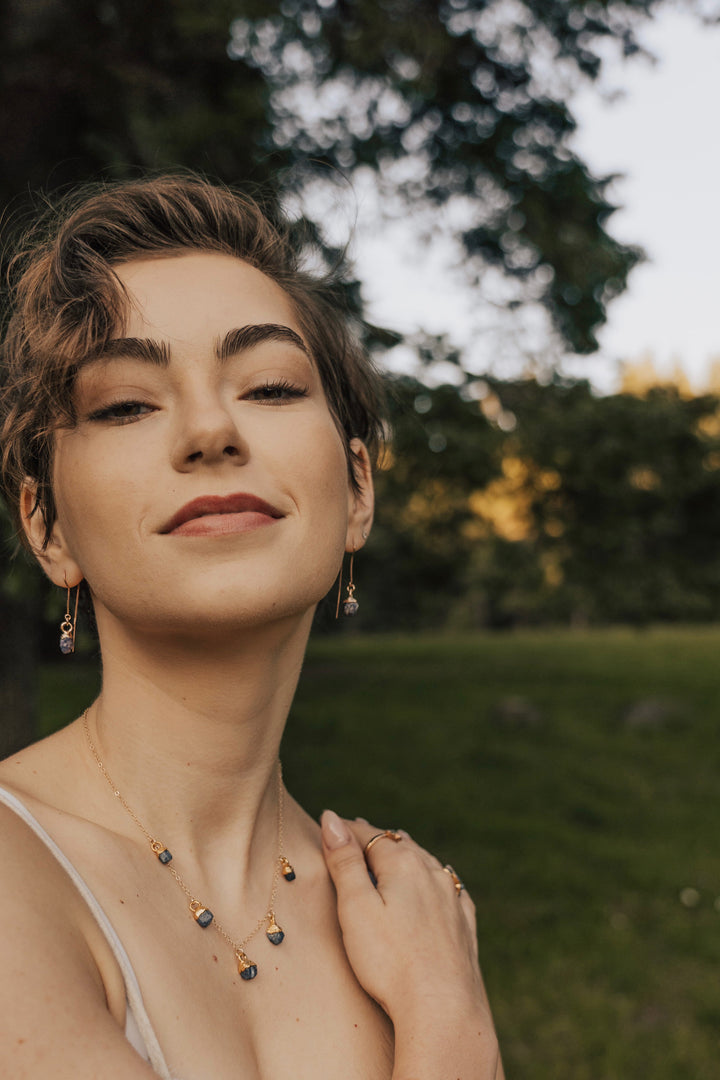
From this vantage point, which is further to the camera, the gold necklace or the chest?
the gold necklace

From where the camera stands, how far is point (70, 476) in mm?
1722

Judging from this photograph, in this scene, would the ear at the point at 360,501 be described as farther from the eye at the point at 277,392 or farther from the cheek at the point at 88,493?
the cheek at the point at 88,493

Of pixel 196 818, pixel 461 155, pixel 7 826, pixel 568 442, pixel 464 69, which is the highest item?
pixel 464 69

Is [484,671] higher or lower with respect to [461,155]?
lower

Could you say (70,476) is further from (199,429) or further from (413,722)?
(413,722)

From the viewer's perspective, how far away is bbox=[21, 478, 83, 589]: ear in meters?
1.88

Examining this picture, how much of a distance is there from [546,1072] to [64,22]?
20.2 feet

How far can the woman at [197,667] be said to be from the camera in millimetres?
1588

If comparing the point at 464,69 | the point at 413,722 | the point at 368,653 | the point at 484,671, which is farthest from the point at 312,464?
the point at 368,653

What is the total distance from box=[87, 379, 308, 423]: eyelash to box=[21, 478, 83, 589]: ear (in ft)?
0.98

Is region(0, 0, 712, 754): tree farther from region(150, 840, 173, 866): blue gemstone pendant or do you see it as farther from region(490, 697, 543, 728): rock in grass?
region(490, 697, 543, 728): rock in grass

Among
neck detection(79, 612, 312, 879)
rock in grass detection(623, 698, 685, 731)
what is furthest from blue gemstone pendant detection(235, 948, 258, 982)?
rock in grass detection(623, 698, 685, 731)

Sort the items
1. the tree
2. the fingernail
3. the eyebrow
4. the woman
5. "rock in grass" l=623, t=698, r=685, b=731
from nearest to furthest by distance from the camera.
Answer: the woman, the eyebrow, the fingernail, the tree, "rock in grass" l=623, t=698, r=685, b=731

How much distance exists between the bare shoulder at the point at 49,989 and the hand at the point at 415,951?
58 centimetres
